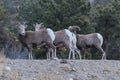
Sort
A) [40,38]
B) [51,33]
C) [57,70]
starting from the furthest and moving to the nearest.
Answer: [51,33]
[40,38]
[57,70]

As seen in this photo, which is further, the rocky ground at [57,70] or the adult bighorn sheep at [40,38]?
the adult bighorn sheep at [40,38]

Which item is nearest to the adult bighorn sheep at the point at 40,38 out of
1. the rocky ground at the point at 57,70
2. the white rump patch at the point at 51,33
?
the white rump patch at the point at 51,33

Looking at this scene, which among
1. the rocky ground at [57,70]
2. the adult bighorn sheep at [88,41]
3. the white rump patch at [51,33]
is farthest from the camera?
the adult bighorn sheep at [88,41]

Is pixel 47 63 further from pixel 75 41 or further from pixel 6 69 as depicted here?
pixel 75 41

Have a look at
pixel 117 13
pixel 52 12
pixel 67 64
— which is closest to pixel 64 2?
pixel 52 12

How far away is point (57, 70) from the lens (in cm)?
1272

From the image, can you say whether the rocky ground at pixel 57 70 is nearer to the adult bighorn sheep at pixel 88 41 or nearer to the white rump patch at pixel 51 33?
the white rump patch at pixel 51 33

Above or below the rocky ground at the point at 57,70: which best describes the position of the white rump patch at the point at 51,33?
above

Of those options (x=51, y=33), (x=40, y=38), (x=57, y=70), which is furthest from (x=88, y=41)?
(x=57, y=70)

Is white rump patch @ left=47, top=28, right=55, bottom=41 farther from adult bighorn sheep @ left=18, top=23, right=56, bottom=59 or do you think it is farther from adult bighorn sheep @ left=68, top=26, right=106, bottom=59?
adult bighorn sheep @ left=68, top=26, right=106, bottom=59

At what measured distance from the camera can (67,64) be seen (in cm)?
1364

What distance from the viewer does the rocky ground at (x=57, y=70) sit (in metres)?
11.6

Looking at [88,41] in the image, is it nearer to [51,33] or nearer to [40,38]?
[51,33]

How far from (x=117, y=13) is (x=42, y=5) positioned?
261 inches
